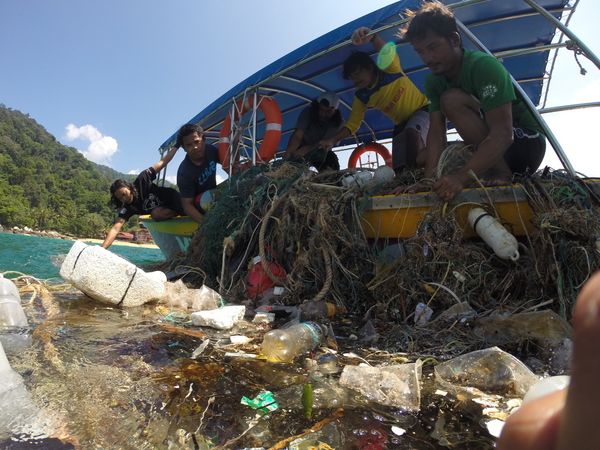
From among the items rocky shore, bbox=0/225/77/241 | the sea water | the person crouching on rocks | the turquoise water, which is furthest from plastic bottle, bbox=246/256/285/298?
rocky shore, bbox=0/225/77/241

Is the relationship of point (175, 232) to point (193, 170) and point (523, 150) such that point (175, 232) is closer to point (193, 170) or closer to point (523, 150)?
point (193, 170)

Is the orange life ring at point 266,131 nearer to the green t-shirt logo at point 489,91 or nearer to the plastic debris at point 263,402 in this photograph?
the green t-shirt logo at point 489,91

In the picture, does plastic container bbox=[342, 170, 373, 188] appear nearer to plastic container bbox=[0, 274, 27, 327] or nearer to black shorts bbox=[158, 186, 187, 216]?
plastic container bbox=[0, 274, 27, 327]

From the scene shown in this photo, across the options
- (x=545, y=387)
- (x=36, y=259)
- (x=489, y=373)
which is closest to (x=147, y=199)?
(x=36, y=259)

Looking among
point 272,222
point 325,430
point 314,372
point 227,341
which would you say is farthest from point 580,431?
point 272,222

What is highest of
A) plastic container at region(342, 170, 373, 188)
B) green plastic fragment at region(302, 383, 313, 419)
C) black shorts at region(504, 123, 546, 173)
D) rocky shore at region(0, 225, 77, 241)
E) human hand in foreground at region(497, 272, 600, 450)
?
black shorts at region(504, 123, 546, 173)

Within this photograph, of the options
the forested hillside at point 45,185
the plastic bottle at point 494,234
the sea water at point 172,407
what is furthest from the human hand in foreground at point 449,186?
the forested hillside at point 45,185

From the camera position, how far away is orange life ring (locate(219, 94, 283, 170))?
577 cm

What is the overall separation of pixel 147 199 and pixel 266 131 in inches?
96.6

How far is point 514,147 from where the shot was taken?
2.73 metres

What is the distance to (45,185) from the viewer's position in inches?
2908

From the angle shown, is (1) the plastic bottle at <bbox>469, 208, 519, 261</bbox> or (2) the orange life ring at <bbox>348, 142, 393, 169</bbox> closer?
(1) the plastic bottle at <bbox>469, 208, 519, 261</bbox>

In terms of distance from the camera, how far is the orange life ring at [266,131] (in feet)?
18.9

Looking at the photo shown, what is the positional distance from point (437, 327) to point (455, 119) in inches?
64.4
